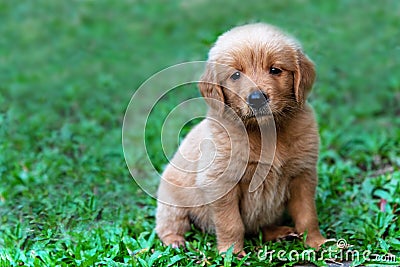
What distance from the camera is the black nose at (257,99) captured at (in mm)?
4348

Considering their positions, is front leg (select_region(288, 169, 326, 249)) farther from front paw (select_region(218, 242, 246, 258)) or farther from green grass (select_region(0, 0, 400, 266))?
front paw (select_region(218, 242, 246, 258))

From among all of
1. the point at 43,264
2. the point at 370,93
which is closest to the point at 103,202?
the point at 43,264

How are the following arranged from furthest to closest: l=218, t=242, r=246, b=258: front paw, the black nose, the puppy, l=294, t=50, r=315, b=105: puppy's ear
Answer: l=218, t=242, r=246, b=258: front paw → l=294, t=50, r=315, b=105: puppy's ear → the puppy → the black nose

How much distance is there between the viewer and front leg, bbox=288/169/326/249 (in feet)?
16.2

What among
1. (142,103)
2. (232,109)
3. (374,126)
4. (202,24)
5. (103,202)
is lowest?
(103,202)

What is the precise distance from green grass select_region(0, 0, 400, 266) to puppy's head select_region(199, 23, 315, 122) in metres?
1.14

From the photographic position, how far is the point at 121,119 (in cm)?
822

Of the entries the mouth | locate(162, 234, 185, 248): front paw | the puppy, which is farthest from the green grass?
the mouth

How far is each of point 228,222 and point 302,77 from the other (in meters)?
1.20

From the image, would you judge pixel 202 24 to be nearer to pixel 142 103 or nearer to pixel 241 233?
pixel 142 103

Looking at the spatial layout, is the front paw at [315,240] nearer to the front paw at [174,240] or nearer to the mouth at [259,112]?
the front paw at [174,240]

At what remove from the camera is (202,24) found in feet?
36.3

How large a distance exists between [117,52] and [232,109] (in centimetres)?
608

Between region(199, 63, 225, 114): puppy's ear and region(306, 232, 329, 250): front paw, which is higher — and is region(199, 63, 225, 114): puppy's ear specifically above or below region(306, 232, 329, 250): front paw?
above
